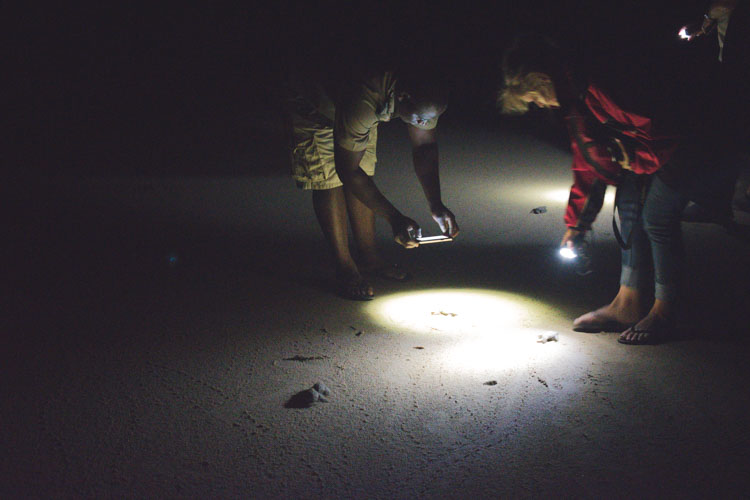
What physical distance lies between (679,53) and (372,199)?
191 centimetres

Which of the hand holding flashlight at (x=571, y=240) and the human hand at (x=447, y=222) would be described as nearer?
the hand holding flashlight at (x=571, y=240)

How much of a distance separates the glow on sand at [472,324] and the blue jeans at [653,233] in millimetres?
624

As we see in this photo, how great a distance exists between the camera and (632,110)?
322cm

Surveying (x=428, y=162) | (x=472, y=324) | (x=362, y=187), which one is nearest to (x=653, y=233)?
(x=472, y=324)

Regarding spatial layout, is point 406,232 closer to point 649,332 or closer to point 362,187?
point 362,187

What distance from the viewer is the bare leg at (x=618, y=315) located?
3.83 meters

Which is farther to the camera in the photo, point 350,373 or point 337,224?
point 337,224

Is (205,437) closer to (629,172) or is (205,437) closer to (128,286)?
(128,286)

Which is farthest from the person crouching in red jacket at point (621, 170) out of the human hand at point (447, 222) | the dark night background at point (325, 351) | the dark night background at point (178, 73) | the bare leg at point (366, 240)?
the dark night background at point (178, 73)

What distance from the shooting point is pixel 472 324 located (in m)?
4.04

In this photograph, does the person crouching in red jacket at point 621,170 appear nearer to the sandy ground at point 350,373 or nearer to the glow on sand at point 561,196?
the sandy ground at point 350,373

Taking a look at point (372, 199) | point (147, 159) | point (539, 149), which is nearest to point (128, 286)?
point (372, 199)

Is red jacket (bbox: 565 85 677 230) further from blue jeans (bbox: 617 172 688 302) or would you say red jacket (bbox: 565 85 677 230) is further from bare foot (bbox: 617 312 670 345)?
bare foot (bbox: 617 312 670 345)

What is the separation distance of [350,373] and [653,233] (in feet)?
5.93
